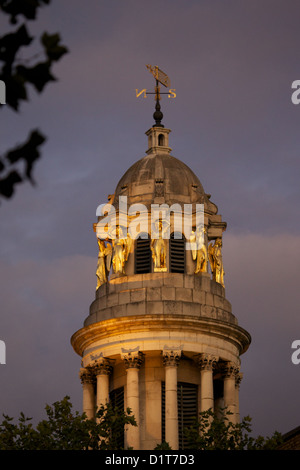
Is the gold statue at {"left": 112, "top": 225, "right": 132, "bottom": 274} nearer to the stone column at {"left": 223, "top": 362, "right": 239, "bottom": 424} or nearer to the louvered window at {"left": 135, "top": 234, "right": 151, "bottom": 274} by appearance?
the louvered window at {"left": 135, "top": 234, "right": 151, "bottom": 274}

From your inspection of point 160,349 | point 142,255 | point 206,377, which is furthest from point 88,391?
point 142,255

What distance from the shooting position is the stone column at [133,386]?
212 ft

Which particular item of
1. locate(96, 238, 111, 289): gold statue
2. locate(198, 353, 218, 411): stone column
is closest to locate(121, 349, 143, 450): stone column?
locate(198, 353, 218, 411): stone column

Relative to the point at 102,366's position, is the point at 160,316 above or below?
above

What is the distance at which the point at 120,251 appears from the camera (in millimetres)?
68688

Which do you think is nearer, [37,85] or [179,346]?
[37,85]

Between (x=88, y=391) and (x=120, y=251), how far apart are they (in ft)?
28.0

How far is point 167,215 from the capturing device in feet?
226

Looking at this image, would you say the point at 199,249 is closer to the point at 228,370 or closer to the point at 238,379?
the point at 228,370

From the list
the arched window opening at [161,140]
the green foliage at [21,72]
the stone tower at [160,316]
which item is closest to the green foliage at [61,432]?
the stone tower at [160,316]

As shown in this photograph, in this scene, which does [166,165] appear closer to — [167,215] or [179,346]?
[167,215]
